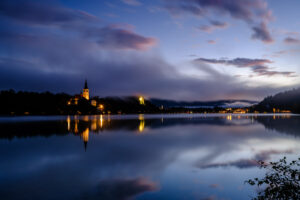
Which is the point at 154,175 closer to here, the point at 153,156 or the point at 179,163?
the point at 179,163

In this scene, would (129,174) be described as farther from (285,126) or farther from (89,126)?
Result: (285,126)

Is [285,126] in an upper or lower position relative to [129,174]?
lower

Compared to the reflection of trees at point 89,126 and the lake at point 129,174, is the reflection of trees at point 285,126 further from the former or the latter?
the lake at point 129,174

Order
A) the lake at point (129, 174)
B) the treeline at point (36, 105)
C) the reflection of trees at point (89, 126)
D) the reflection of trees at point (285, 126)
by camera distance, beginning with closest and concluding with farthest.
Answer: the lake at point (129, 174) → the reflection of trees at point (285, 126) → the reflection of trees at point (89, 126) → the treeline at point (36, 105)

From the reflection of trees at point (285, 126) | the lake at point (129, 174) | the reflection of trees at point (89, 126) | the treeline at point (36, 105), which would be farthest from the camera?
the treeline at point (36, 105)

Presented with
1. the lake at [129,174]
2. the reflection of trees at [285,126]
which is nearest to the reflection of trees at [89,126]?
the reflection of trees at [285,126]

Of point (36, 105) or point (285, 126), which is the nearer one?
point (285, 126)

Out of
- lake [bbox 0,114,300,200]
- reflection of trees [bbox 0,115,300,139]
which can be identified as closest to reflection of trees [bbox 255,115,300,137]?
reflection of trees [bbox 0,115,300,139]

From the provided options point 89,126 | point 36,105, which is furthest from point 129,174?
point 36,105

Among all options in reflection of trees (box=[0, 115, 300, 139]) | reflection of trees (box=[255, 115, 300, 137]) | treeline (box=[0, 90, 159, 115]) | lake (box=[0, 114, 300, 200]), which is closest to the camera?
lake (box=[0, 114, 300, 200])

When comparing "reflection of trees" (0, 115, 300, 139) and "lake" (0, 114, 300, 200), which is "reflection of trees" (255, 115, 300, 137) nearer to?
"reflection of trees" (0, 115, 300, 139)

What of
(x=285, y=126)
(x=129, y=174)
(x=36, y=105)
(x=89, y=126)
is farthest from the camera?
(x=36, y=105)

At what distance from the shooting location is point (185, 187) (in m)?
8.77

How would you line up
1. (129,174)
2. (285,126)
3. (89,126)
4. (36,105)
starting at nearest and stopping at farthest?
(129,174) → (285,126) → (89,126) → (36,105)
